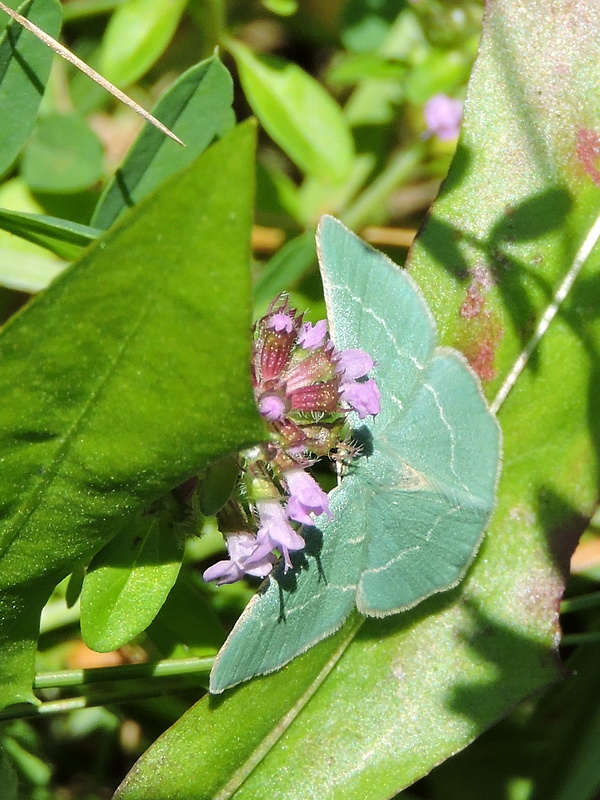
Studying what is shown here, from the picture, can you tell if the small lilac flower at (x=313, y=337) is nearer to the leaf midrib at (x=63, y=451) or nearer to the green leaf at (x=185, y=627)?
the leaf midrib at (x=63, y=451)

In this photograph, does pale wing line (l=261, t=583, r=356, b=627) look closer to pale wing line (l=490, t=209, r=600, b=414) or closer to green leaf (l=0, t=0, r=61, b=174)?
pale wing line (l=490, t=209, r=600, b=414)

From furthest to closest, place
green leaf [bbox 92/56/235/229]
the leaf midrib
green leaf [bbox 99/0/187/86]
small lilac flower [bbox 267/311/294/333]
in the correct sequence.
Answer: green leaf [bbox 99/0/187/86], green leaf [bbox 92/56/235/229], small lilac flower [bbox 267/311/294/333], the leaf midrib

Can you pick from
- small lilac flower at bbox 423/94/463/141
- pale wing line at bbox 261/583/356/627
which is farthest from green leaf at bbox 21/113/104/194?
pale wing line at bbox 261/583/356/627

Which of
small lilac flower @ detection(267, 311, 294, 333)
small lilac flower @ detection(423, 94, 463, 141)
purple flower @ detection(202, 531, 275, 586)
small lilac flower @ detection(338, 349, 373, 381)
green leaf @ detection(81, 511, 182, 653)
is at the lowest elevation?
green leaf @ detection(81, 511, 182, 653)

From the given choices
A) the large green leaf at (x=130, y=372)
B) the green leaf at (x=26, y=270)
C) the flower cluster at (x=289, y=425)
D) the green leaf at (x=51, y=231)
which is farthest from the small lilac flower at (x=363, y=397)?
the green leaf at (x=26, y=270)

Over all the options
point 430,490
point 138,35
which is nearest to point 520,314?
point 430,490

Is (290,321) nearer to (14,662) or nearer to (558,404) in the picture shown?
(558,404)
